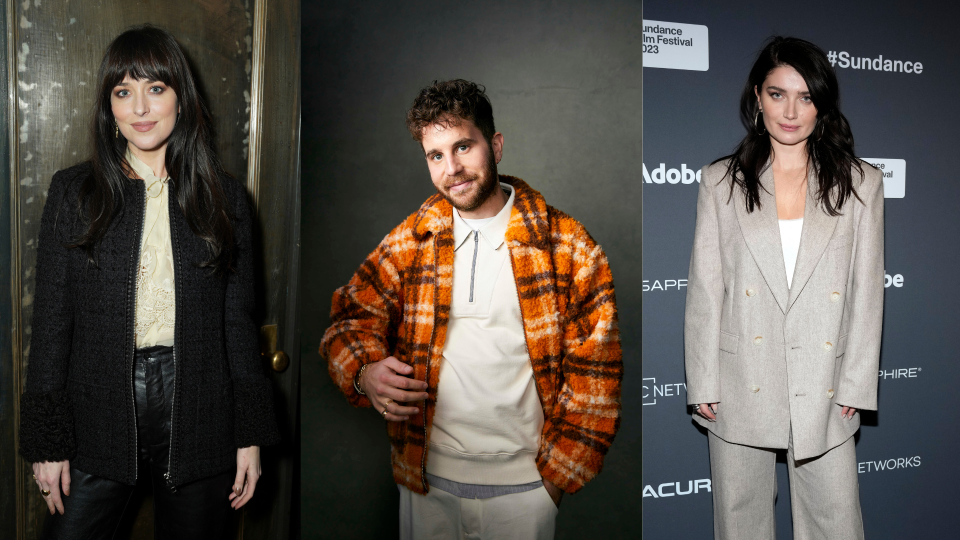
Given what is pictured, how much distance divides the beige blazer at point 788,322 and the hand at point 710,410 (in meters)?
0.03

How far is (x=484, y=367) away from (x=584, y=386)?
250mm

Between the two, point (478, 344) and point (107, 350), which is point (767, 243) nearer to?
point (478, 344)

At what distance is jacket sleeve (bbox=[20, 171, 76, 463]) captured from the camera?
122 cm

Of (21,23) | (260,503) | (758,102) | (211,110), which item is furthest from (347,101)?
(758,102)

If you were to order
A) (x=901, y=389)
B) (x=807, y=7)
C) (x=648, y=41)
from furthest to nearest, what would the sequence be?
(x=901, y=389)
(x=807, y=7)
(x=648, y=41)

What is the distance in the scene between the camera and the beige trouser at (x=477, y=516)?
1.39 meters

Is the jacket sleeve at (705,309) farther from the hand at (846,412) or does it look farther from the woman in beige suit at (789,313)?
the hand at (846,412)

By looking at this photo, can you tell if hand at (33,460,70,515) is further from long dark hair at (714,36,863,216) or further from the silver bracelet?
long dark hair at (714,36,863,216)

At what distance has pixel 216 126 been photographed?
4.70 ft

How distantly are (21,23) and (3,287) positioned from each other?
563mm

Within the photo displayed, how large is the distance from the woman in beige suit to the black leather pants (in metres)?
1.48

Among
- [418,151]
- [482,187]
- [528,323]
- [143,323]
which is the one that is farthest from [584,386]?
[143,323]

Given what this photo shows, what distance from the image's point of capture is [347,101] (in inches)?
51.1

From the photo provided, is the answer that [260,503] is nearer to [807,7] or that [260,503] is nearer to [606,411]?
[606,411]
